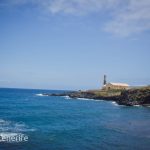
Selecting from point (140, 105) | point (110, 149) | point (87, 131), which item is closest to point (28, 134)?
point (87, 131)

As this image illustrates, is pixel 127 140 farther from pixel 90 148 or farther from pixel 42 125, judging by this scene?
pixel 42 125

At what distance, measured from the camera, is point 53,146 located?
38969 mm

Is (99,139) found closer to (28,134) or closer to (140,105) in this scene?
(28,134)

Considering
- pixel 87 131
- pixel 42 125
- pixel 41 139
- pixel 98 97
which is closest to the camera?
pixel 41 139

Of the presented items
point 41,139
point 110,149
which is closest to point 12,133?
point 41,139

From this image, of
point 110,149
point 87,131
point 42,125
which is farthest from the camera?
point 42,125

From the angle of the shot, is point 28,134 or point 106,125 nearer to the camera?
point 28,134

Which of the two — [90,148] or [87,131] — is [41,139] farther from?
[87,131]

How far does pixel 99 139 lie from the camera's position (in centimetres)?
4428

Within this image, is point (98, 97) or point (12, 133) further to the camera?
point (98, 97)

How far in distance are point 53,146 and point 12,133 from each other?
9807mm

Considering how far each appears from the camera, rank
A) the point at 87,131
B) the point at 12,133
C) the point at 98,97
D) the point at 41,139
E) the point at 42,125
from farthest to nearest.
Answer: the point at 98,97
the point at 42,125
the point at 87,131
the point at 12,133
the point at 41,139

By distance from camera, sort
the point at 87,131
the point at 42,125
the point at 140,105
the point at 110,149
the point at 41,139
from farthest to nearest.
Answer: the point at 140,105 → the point at 42,125 → the point at 87,131 → the point at 41,139 → the point at 110,149

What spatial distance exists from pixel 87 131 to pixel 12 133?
1248cm
